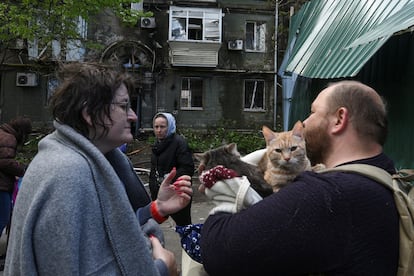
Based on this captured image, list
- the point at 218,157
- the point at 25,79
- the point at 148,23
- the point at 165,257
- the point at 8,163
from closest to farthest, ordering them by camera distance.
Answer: the point at 165,257 < the point at 218,157 < the point at 8,163 < the point at 25,79 < the point at 148,23

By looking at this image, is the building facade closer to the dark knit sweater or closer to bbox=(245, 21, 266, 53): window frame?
bbox=(245, 21, 266, 53): window frame

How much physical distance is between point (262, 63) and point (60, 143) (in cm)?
1994

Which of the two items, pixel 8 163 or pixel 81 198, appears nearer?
pixel 81 198

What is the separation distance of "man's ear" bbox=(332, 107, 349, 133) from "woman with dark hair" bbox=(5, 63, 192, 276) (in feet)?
2.85

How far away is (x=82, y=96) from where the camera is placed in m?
1.55

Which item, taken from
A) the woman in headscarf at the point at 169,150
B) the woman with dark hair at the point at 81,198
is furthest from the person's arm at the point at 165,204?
the woman in headscarf at the point at 169,150

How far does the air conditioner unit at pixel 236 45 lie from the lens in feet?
66.0

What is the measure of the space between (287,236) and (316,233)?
0.30 ft

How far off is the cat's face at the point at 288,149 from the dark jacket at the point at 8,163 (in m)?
3.33

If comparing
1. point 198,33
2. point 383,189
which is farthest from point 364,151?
point 198,33

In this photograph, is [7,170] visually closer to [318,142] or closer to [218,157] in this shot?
[218,157]

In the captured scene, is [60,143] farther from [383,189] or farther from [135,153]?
[135,153]

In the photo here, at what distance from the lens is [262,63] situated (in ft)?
67.8

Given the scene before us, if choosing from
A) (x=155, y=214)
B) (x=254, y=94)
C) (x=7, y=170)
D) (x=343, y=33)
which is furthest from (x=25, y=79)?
(x=155, y=214)
